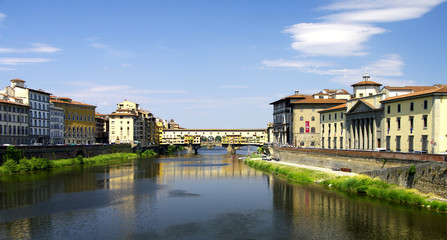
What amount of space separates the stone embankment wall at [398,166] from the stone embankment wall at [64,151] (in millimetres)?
51488

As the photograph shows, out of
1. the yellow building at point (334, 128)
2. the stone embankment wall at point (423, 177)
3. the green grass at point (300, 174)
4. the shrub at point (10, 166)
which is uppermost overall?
the yellow building at point (334, 128)

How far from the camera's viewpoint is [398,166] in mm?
41031

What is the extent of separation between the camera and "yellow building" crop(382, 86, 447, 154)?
42.3m

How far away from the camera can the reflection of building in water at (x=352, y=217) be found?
28.7 meters

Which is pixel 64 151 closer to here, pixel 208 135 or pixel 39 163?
pixel 39 163

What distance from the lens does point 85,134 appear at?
117 m

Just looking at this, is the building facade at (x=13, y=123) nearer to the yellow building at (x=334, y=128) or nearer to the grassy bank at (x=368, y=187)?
the grassy bank at (x=368, y=187)

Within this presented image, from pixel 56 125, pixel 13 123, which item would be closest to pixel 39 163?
pixel 13 123

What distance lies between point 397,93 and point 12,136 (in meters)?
71.9

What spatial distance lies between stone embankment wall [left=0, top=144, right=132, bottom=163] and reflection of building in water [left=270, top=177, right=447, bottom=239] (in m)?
49.3

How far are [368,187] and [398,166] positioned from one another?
3.79 meters

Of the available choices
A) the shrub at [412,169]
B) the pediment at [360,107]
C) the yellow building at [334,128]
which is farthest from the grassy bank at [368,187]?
the yellow building at [334,128]

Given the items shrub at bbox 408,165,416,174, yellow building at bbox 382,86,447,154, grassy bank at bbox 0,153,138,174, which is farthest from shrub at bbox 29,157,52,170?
shrub at bbox 408,165,416,174

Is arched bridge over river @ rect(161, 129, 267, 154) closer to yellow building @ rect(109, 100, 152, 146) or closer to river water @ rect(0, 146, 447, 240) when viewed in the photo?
yellow building @ rect(109, 100, 152, 146)
